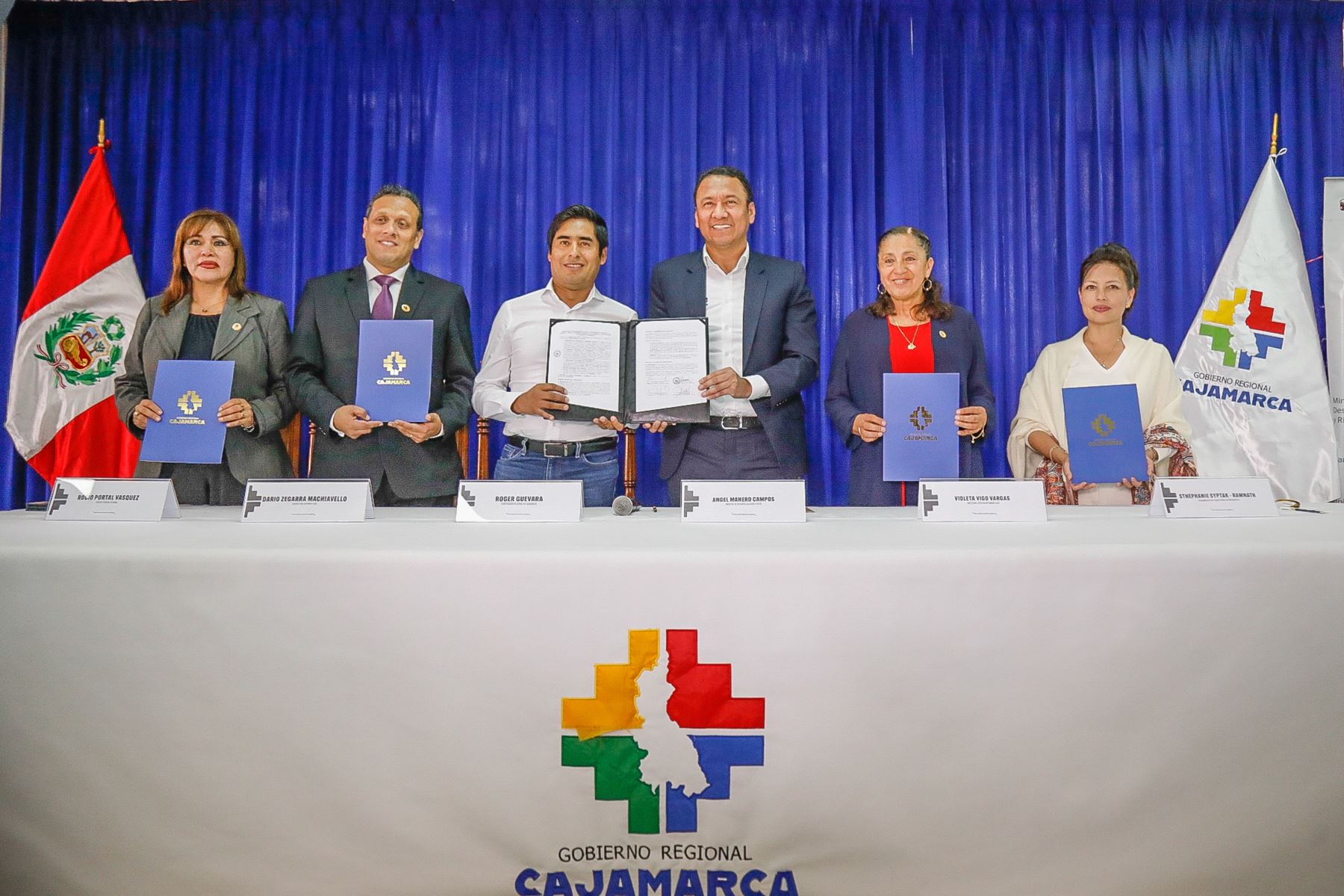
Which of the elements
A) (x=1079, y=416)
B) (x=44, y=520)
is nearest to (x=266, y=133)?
(x=44, y=520)

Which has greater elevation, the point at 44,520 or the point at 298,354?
the point at 298,354

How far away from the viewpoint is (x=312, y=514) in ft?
4.66

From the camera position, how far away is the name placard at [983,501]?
4.58 feet

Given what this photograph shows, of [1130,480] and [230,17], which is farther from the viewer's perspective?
[230,17]

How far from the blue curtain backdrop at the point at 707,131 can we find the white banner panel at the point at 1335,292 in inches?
4.5

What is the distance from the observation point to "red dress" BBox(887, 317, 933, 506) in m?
2.83

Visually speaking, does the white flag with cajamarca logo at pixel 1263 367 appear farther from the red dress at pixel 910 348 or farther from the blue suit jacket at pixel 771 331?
the blue suit jacket at pixel 771 331

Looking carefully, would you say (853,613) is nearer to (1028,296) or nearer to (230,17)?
(1028,296)

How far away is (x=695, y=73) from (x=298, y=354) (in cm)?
229

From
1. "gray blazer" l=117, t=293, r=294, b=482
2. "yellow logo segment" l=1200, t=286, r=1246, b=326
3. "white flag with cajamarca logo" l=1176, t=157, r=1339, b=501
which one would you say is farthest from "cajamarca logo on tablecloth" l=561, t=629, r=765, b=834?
"yellow logo segment" l=1200, t=286, r=1246, b=326

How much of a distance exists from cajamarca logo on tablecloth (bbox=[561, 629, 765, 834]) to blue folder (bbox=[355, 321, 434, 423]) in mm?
1594

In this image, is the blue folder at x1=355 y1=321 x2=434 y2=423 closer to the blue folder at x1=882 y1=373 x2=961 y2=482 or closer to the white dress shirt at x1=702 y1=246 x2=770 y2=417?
the white dress shirt at x1=702 y1=246 x2=770 y2=417

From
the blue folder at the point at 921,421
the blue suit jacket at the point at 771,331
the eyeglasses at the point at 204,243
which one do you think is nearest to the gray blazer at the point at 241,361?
the eyeglasses at the point at 204,243

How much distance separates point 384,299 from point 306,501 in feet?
5.26
